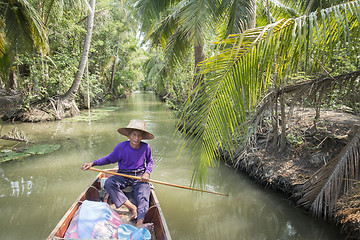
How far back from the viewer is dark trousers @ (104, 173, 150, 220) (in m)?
3.47

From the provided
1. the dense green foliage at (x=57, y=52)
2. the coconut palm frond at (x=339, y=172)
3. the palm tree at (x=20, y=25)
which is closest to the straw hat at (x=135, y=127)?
the coconut palm frond at (x=339, y=172)

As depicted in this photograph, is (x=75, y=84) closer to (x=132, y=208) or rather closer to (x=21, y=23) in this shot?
(x=21, y=23)

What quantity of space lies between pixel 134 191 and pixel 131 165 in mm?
422

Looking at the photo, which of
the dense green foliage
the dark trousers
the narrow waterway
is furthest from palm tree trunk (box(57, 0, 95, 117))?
the dark trousers

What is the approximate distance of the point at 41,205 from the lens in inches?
176

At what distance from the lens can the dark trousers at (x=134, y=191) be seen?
11.4ft

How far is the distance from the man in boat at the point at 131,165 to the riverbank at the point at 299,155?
281 cm

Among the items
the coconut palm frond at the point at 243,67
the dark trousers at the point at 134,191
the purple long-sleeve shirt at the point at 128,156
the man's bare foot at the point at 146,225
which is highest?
Answer: the coconut palm frond at the point at 243,67

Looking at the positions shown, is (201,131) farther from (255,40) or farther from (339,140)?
(339,140)

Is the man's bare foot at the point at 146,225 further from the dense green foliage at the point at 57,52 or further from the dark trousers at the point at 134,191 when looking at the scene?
the dense green foliage at the point at 57,52

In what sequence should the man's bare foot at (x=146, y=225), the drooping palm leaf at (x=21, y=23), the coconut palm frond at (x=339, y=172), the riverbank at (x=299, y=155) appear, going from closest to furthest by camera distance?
the coconut palm frond at (x=339, y=172) → the man's bare foot at (x=146, y=225) → the riverbank at (x=299, y=155) → the drooping palm leaf at (x=21, y=23)

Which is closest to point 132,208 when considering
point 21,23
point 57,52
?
point 21,23

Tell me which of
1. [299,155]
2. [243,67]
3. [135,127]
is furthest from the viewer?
[299,155]

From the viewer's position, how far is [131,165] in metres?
3.94
